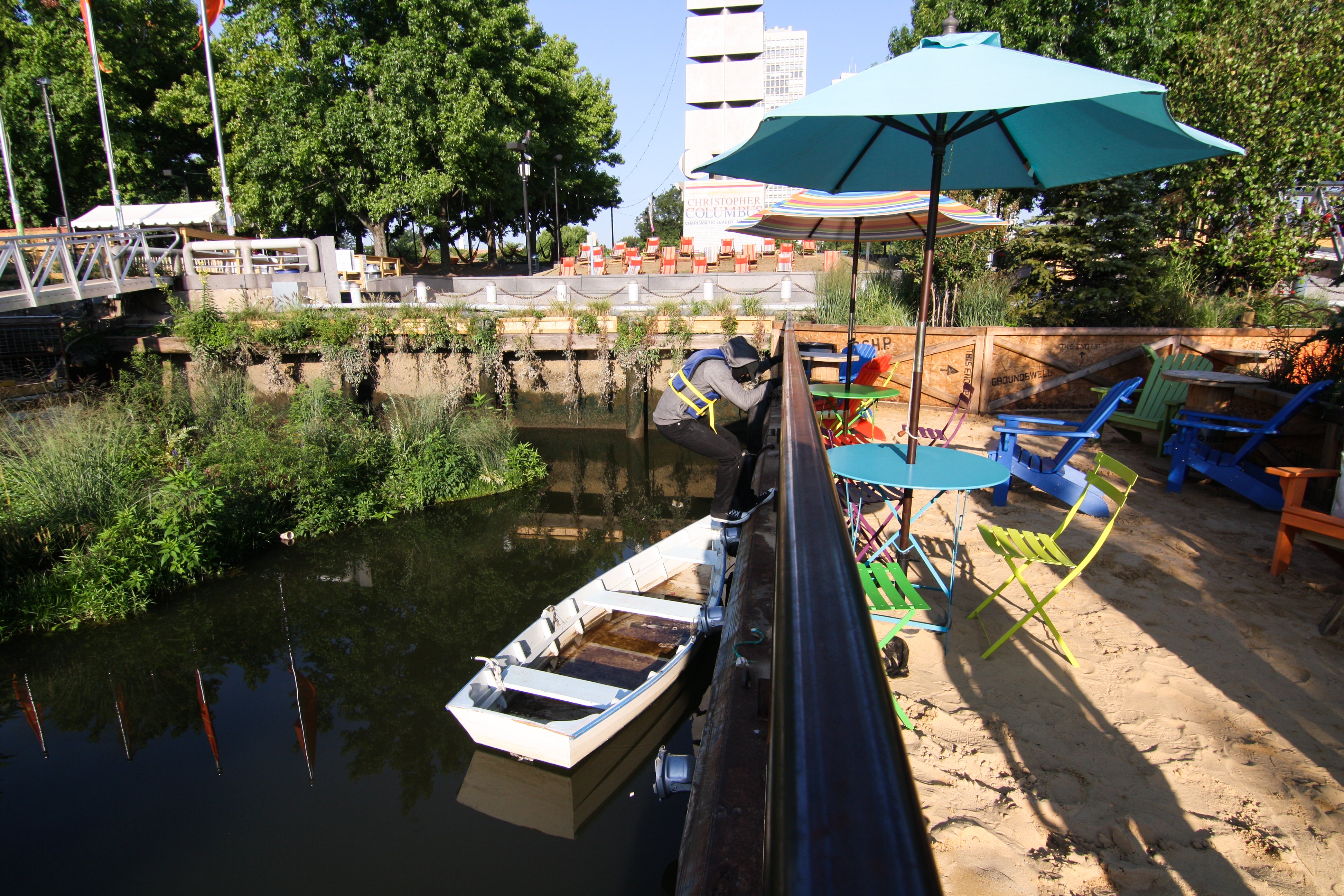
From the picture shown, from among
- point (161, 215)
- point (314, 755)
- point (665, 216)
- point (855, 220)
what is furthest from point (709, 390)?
point (665, 216)

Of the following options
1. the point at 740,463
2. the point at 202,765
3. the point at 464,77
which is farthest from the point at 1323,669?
the point at 464,77

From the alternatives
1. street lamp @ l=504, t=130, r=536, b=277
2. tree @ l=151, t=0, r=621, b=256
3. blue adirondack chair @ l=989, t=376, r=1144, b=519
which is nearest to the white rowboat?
blue adirondack chair @ l=989, t=376, r=1144, b=519

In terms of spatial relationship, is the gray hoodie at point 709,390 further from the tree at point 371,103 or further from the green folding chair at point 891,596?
the tree at point 371,103

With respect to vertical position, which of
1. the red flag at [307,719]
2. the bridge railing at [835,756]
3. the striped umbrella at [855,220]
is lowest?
the red flag at [307,719]

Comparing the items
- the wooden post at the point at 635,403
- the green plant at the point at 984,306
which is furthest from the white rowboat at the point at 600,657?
the green plant at the point at 984,306

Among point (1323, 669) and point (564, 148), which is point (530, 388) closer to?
point (1323, 669)

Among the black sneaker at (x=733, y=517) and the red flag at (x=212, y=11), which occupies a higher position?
the red flag at (x=212, y=11)

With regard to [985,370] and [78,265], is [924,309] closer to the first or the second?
[985,370]

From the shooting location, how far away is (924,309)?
3.84m

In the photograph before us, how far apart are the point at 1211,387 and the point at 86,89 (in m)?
36.7

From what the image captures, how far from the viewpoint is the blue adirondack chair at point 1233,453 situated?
18.7ft

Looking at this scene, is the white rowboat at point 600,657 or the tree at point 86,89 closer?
the white rowboat at point 600,657

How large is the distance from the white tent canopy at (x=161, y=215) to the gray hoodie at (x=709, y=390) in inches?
1087

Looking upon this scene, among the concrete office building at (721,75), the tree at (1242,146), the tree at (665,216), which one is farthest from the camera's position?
the tree at (665,216)
